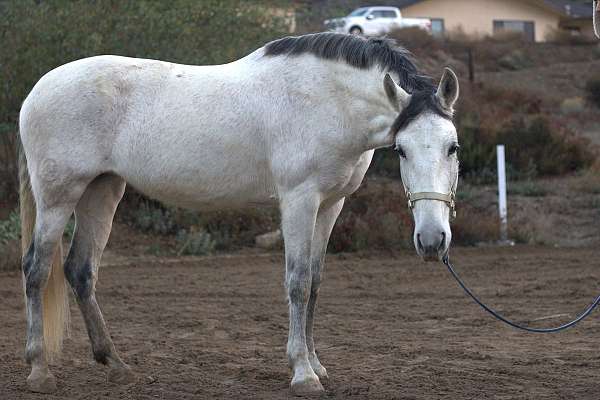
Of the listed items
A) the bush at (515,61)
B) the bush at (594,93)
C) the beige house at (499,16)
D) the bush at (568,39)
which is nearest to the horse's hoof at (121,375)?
the bush at (594,93)

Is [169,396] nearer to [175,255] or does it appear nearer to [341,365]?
[341,365]

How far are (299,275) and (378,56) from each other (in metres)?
1.42

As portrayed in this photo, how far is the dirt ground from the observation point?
5809mm

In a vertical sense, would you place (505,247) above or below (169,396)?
below

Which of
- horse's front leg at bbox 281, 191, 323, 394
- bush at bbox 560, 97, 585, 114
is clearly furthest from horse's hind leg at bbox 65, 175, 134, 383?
bush at bbox 560, 97, 585, 114

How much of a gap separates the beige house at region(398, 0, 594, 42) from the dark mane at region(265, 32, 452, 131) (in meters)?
42.6

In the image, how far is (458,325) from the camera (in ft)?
25.7

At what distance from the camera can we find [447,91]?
17.6 feet

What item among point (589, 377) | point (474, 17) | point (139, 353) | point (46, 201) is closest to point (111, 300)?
point (139, 353)

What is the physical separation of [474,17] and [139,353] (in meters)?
45.1

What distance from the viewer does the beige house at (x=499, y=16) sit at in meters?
49.0

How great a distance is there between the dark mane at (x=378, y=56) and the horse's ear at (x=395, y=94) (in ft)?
0.16

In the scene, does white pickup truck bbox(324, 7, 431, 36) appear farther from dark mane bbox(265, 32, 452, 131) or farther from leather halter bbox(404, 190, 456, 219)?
leather halter bbox(404, 190, 456, 219)

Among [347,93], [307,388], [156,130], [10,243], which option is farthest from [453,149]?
[10,243]
